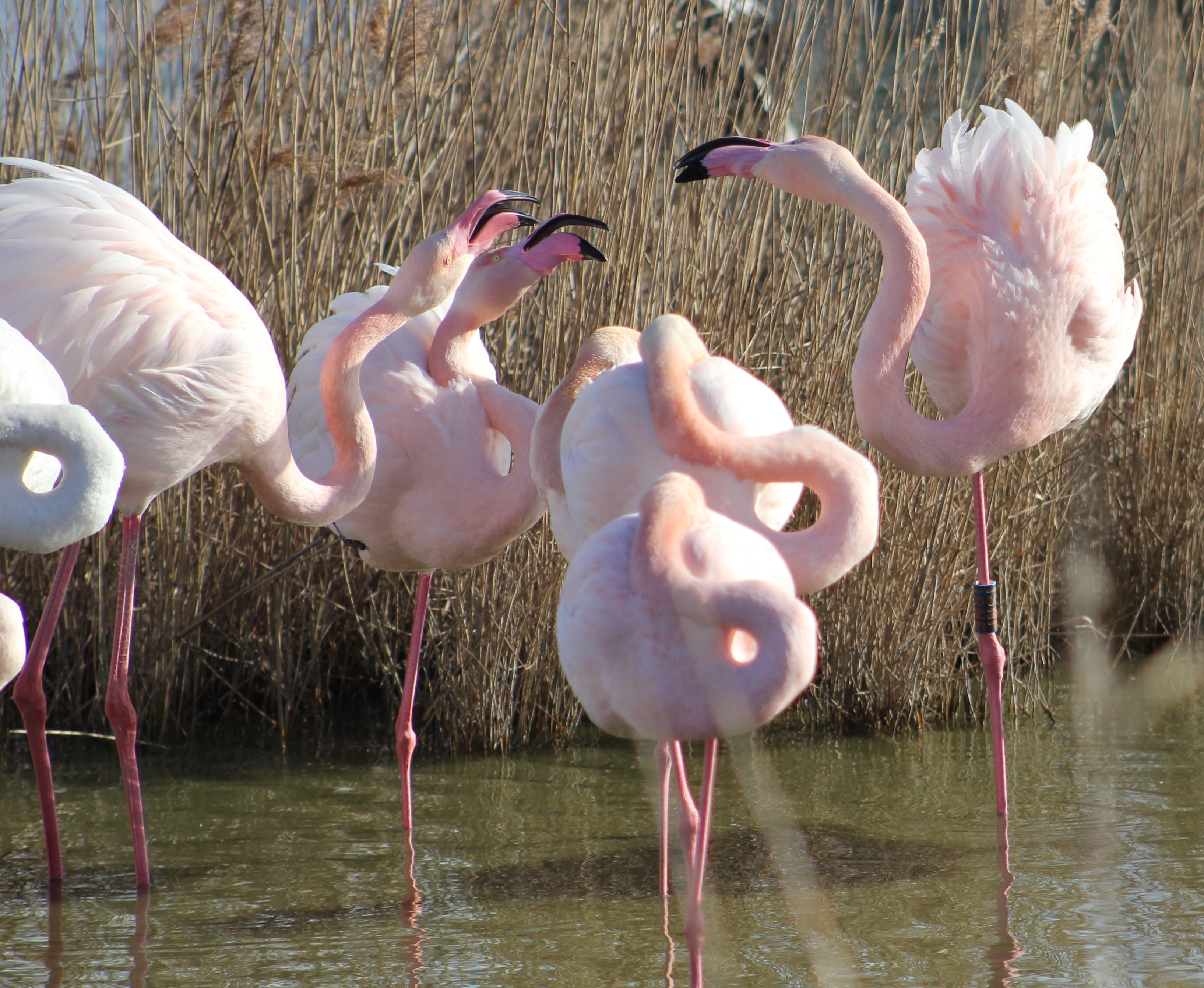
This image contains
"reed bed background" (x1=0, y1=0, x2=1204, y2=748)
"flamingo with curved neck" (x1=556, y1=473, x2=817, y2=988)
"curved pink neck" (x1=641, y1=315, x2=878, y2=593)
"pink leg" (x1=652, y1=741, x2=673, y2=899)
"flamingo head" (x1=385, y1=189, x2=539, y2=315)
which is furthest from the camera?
"reed bed background" (x1=0, y1=0, x2=1204, y2=748)

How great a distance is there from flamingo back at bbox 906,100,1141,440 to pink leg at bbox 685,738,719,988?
131 cm

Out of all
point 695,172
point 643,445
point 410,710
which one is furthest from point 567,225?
point 410,710

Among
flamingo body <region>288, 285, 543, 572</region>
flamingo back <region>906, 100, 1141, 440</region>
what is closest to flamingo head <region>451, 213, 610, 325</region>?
flamingo body <region>288, 285, 543, 572</region>

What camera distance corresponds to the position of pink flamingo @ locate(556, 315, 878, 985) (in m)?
1.94

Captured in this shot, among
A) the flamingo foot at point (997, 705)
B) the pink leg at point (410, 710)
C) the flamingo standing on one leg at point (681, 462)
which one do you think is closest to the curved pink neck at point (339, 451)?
the pink leg at point (410, 710)

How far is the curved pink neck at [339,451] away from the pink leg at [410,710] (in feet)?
1.63

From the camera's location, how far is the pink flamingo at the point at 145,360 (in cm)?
306

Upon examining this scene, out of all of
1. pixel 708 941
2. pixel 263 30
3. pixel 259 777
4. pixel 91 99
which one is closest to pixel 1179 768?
pixel 708 941

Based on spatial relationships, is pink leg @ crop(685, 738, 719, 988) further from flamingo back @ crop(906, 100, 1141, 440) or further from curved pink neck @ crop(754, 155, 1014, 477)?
flamingo back @ crop(906, 100, 1141, 440)

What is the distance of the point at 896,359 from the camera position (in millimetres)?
3176

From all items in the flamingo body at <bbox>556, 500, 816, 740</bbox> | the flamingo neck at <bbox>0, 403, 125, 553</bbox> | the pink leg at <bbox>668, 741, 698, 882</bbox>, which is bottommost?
the pink leg at <bbox>668, 741, 698, 882</bbox>

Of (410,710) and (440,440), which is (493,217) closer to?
(440,440)

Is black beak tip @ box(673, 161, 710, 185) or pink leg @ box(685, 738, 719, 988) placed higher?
black beak tip @ box(673, 161, 710, 185)

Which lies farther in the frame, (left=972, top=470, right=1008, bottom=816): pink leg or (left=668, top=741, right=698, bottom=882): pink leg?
(left=972, top=470, right=1008, bottom=816): pink leg
